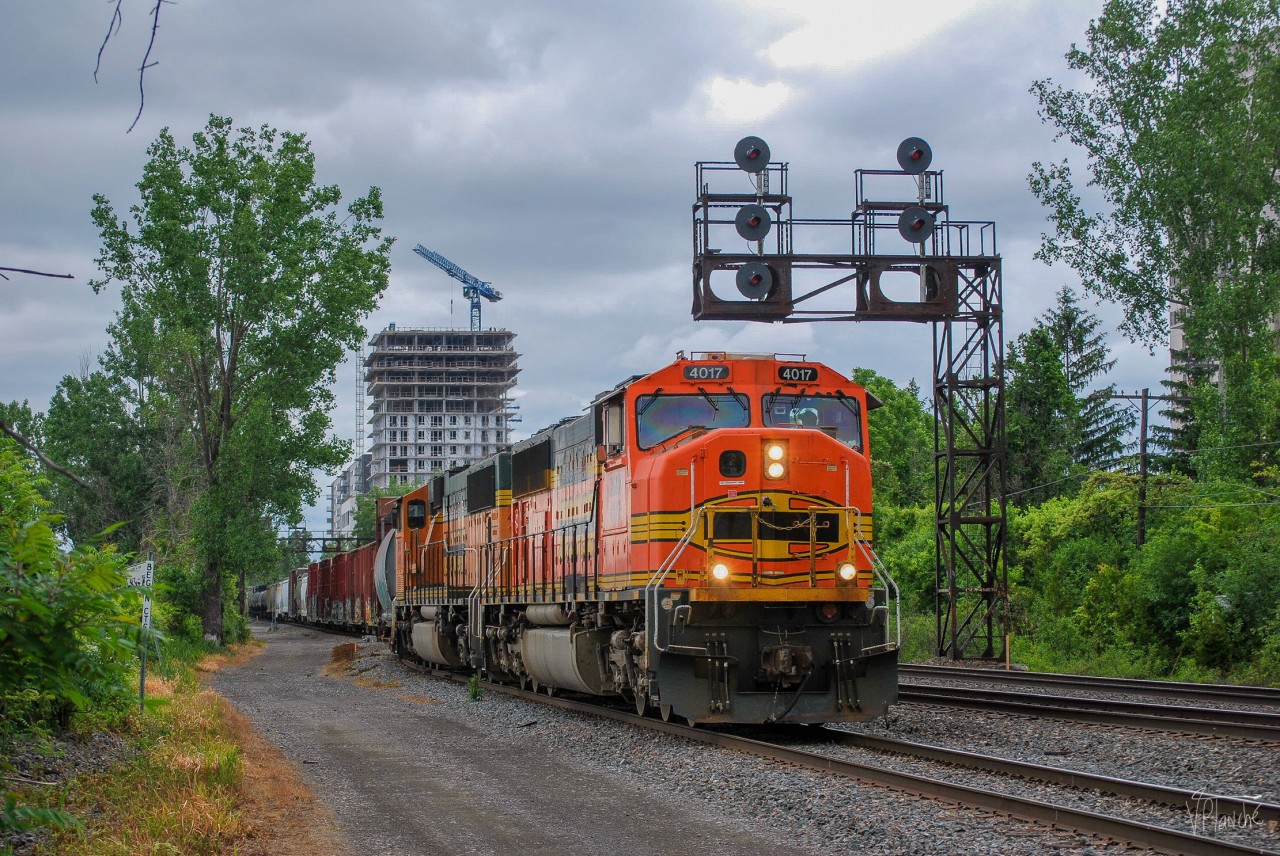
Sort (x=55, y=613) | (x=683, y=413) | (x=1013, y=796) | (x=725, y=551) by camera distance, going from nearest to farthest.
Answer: (x=55, y=613)
(x=1013, y=796)
(x=725, y=551)
(x=683, y=413)

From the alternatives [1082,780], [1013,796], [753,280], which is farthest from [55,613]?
[753,280]

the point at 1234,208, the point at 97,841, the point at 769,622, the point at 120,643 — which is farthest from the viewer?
the point at 1234,208

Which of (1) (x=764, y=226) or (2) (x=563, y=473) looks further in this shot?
(1) (x=764, y=226)

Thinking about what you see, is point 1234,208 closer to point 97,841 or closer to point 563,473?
point 563,473

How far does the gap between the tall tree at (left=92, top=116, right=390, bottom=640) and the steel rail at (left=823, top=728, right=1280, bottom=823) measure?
2926 cm

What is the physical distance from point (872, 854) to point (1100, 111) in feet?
112

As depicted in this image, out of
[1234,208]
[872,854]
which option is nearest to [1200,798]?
[872,854]

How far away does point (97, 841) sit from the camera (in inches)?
308

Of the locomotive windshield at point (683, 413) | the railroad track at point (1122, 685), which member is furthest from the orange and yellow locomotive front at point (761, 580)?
the railroad track at point (1122, 685)

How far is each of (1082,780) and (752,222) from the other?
14512mm

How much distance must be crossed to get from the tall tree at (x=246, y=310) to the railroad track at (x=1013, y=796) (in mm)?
27417

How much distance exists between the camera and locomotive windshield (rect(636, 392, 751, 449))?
14.7 metres

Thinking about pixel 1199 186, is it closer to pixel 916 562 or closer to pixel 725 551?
pixel 916 562

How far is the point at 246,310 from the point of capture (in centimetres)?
3844
